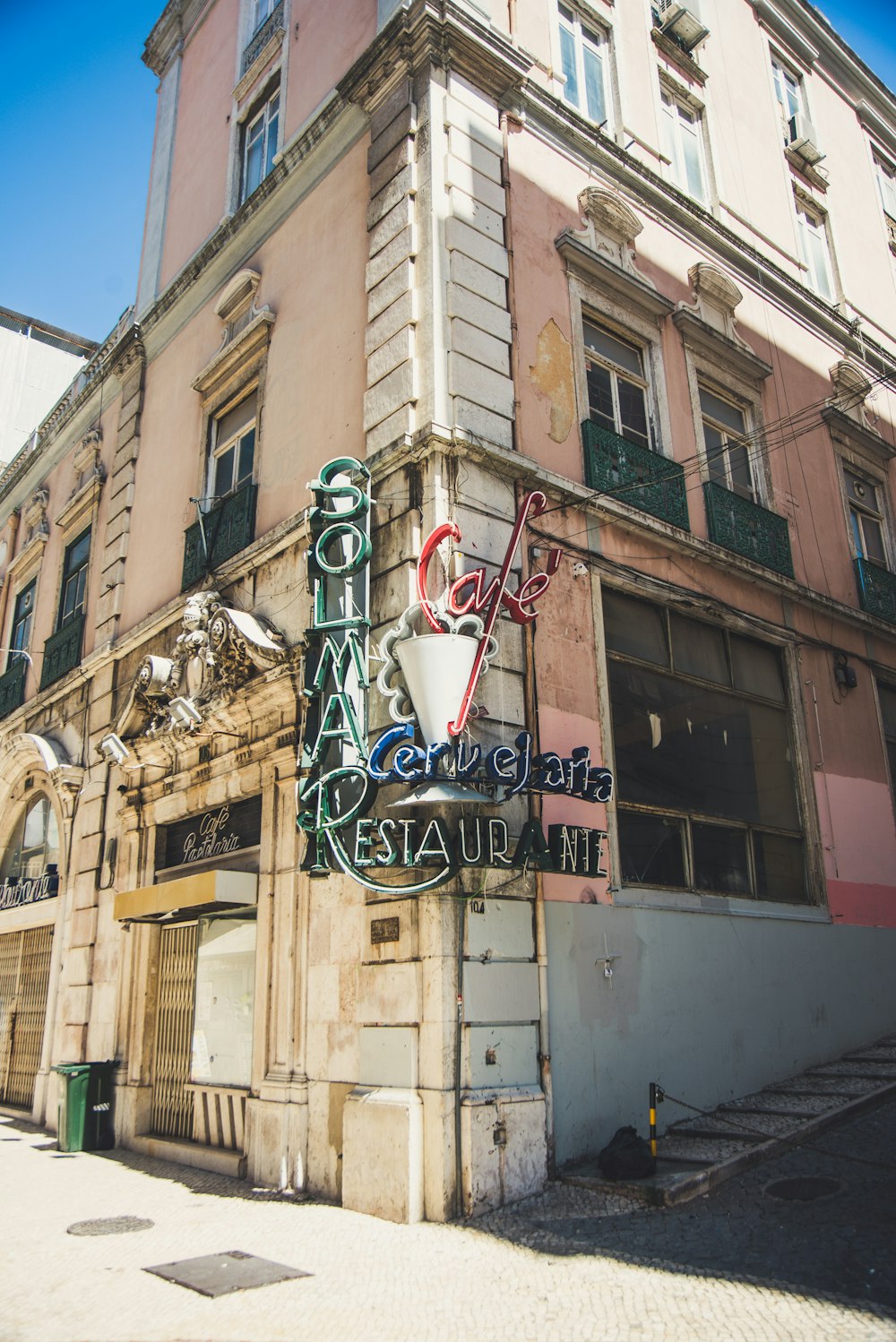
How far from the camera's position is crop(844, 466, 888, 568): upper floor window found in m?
15.0

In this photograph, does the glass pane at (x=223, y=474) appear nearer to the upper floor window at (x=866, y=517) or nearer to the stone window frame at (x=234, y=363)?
the stone window frame at (x=234, y=363)

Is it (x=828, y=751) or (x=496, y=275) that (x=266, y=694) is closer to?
(x=496, y=275)

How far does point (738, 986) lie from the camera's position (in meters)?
10.1

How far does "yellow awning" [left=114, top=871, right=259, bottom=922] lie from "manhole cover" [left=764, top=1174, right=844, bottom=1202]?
5.23 metres

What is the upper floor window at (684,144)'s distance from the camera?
14.1 metres

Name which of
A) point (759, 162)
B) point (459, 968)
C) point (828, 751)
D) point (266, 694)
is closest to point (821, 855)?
point (828, 751)

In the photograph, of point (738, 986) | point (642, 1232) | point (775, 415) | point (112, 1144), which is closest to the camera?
point (642, 1232)

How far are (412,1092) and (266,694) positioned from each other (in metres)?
4.25

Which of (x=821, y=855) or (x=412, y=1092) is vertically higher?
(x=821, y=855)

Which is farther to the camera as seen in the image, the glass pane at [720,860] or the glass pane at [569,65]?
the glass pane at [569,65]

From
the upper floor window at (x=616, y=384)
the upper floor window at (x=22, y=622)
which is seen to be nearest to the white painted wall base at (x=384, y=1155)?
the upper floor window at (x=616, y=384)

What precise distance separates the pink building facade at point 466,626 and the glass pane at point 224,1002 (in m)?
0.06

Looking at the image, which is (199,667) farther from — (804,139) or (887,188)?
(887,188)

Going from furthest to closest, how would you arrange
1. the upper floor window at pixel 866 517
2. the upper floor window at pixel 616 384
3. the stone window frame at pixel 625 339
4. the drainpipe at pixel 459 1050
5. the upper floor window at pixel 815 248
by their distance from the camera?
the upper floor window at pixel 815 248
the upper floor window at pixel 866 517
the upper floor window at pixel 616 384
the stone window frame at pixel 625 339
the drainpipe at pixel 459 1050
